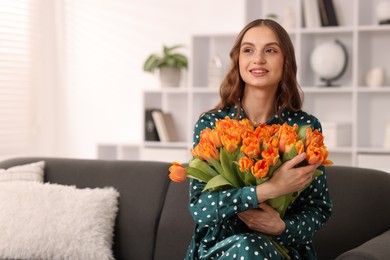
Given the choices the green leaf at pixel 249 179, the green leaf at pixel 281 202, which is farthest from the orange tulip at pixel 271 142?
the green leaf at pixel 281 202

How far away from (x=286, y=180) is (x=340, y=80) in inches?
128

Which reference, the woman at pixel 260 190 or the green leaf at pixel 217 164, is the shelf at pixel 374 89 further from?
the green leaf at pixel 217 164

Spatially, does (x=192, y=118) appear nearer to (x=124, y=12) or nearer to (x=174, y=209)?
(x=124, y=12)

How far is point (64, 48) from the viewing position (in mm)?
6102

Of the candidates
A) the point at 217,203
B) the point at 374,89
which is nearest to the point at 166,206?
the point at 217,203

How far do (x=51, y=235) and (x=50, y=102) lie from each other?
332 cm

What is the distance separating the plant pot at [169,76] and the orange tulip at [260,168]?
3.46 meters

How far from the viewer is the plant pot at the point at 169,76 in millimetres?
5394

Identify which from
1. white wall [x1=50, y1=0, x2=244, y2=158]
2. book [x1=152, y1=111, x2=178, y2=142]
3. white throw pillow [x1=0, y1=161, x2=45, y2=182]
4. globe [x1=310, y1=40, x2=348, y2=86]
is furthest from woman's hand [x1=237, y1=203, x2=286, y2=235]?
white wall [x1=50, y1=0, x2=244, y2=158]

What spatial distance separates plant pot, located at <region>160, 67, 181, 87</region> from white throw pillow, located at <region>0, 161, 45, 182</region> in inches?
89.8

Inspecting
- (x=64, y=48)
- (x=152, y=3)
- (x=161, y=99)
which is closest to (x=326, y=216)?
(x=161, y=99)

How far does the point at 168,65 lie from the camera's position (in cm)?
537

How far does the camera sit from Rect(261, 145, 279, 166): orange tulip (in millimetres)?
1978

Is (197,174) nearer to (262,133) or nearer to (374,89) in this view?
(262,133)
